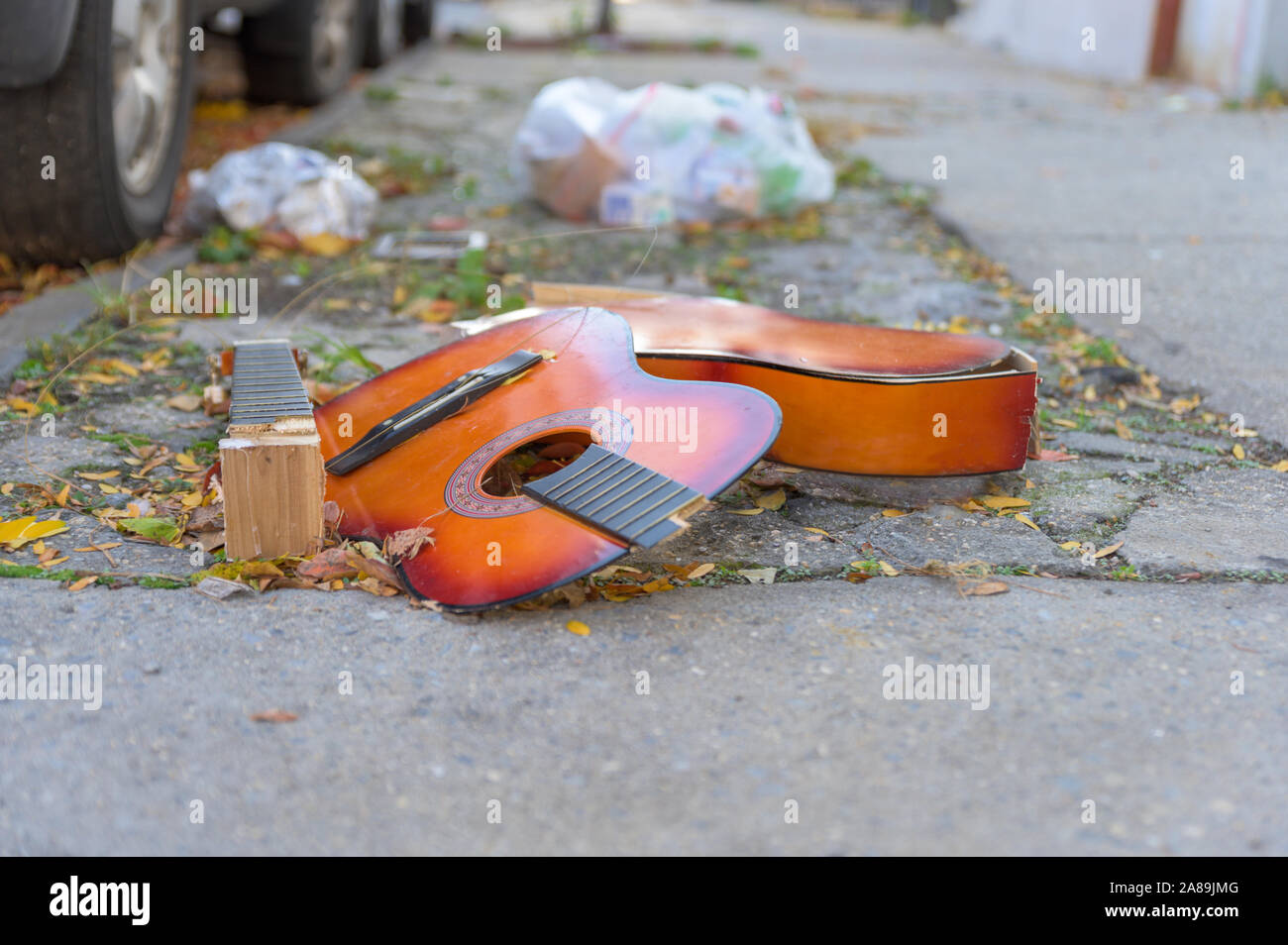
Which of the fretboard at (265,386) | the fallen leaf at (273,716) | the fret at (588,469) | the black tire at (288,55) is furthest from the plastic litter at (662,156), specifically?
the fallen leaf at (273,716)

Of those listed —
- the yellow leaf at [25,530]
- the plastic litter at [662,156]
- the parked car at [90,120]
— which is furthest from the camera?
the plastic litter at [662,156]

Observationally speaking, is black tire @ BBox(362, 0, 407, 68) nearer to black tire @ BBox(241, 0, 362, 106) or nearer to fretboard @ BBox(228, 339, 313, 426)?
black tire @ BBox(241, 0, 362, 106)

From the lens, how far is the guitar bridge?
1504 mm

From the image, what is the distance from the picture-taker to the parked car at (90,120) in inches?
97.8

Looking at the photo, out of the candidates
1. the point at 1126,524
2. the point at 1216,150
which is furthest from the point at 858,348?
the point at 1216,150

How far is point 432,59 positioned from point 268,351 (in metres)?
6.81

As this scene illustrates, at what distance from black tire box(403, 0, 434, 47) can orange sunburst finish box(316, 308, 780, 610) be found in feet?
23.9

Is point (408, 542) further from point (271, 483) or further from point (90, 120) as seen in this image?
point (90, 120)

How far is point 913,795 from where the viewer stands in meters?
1.22

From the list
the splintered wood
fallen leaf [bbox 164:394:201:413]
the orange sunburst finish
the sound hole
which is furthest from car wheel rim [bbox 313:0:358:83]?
the splintered wood

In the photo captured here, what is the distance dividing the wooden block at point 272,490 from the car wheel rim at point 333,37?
4.19 m

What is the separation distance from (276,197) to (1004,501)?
8.27 feet

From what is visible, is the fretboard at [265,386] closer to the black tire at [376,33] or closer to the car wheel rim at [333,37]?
the car wheel rim at [333,37]

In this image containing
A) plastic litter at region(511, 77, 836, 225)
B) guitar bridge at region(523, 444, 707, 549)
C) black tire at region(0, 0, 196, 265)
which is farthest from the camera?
plastic litter at region(511, 77, 836, 225)
